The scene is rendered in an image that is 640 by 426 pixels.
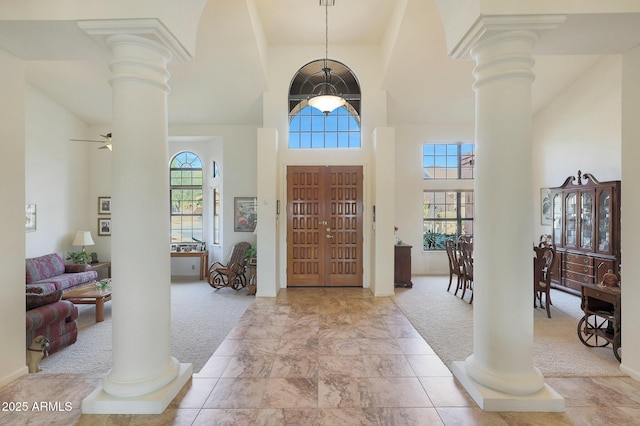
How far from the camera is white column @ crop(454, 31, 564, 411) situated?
7.80 ft

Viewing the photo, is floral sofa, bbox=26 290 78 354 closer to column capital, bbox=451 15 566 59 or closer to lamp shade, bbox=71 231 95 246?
lamp shade, bbox=71 231 95 246

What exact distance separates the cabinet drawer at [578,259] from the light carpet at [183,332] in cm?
605

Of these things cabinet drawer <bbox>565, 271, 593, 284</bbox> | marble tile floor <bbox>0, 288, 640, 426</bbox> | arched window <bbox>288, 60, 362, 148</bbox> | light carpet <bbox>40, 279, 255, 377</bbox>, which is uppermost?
arched window <bbox>288, 60, 362, 148</bbox>

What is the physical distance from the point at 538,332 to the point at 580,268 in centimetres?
287

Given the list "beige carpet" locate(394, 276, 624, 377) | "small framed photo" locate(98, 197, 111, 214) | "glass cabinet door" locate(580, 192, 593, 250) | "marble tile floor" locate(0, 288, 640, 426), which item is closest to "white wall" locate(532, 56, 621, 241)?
"glass cabinet door" locate(580, 192, 593, 250)

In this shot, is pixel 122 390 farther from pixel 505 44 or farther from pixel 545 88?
pixel 545 88

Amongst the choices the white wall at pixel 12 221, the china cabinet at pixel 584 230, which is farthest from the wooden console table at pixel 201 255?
the china cabinet at pixel 584 230

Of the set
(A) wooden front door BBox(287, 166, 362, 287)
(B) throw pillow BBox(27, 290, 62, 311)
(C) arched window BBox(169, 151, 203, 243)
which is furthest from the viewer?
(C) arched window BBox(169, 151, 203, 243)

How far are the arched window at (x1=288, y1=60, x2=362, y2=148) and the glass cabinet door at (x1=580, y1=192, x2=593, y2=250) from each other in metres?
4.18

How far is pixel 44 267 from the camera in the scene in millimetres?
6508

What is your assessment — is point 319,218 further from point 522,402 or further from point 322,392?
point 522,402

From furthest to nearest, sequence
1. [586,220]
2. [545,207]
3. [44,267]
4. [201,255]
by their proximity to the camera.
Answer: [201,255] < [545,207] < [44,267] < [586,220]

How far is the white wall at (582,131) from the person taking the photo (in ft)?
19.5

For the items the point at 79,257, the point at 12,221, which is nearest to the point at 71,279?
the point at 79,257
